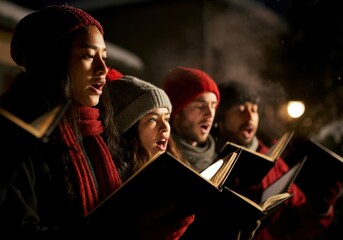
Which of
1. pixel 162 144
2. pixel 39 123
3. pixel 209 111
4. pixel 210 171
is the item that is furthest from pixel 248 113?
pixel 39 123

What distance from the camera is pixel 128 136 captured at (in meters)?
2.68

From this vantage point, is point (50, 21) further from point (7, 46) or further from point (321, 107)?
point (321, 107)

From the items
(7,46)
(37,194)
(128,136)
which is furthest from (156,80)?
(37,194)

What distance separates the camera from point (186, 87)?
335 cm

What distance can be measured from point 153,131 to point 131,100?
20 centimetres

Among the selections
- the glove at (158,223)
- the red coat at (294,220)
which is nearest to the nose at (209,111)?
the red coat at (294,220)

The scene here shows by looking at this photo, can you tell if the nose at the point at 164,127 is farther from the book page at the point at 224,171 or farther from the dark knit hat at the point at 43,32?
the dark knit hat at the point at 43,32

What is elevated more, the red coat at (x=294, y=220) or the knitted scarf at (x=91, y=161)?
the knitted scarf at (x=91, y=161)

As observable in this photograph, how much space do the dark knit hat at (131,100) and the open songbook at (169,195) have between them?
0.68 m

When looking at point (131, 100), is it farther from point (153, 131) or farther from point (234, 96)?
point (234, 96)

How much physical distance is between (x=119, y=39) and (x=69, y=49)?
11810mm

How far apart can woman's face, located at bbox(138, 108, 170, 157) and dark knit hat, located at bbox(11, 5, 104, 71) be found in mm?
659

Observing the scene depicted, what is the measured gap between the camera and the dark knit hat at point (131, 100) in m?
2.64

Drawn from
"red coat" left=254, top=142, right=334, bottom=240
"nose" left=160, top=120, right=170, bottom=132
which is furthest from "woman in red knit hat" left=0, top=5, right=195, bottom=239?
"red coat" left=254, top=142, right=334, bottom=240
